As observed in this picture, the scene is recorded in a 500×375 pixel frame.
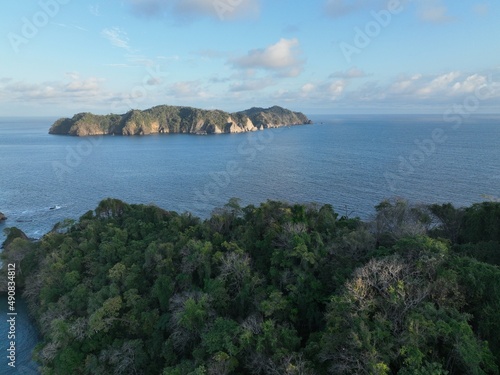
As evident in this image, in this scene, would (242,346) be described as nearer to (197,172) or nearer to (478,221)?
(478,221)

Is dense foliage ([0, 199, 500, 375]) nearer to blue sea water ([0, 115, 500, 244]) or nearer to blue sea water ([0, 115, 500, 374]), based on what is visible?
blue sea water ([0, 115, 500, 374])

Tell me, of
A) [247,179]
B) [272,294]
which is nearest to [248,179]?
[247,179]

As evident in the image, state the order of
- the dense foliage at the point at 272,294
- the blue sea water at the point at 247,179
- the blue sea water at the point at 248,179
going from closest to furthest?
the dense foliage at the point at 272,294 → the blue sea water at the point at 248,179 → the blue sea water at the point at 247,179

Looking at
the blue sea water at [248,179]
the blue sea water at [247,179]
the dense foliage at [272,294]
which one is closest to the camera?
the dense foliage at [272,294]

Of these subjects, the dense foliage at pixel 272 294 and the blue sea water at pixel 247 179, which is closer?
the dense foliage at pixel 272 294

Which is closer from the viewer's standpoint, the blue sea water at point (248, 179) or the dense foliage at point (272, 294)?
the dense foliage at point (272, 294)

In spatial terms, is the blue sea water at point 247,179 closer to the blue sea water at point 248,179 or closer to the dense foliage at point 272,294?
the blue sea water at point 248,179

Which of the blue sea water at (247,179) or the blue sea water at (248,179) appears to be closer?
the blue sea water at (248,179)

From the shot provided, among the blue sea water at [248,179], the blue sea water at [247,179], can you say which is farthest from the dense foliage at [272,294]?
the blue sea water at [247,179]

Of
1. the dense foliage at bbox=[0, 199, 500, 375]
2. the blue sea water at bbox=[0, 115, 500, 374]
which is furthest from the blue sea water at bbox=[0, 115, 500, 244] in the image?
the dense foliage at bbox=[0, 199, 500, 375]
